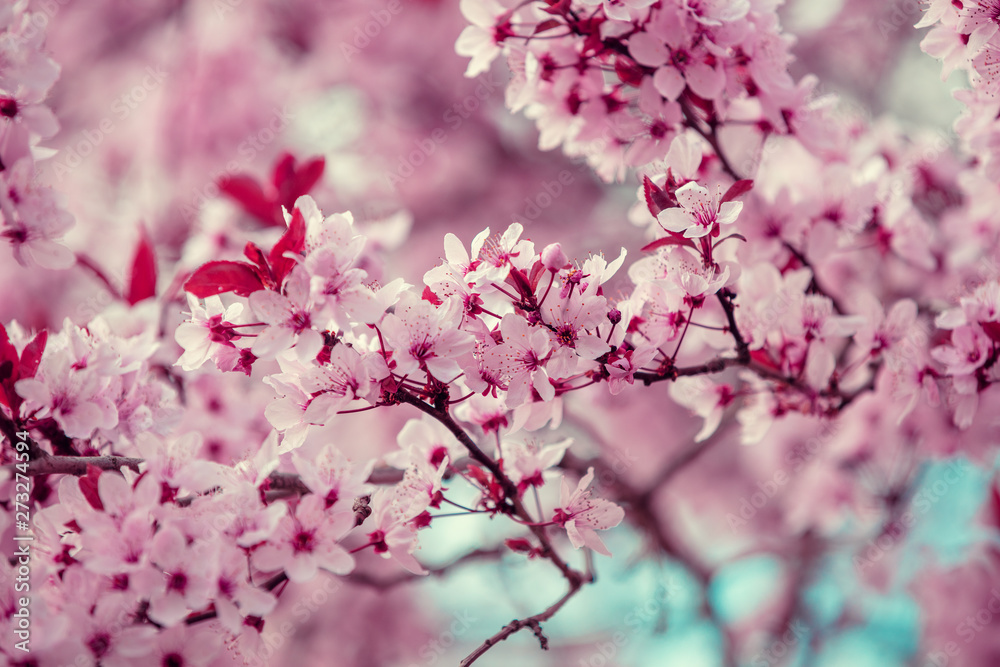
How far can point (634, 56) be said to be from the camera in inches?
44.8

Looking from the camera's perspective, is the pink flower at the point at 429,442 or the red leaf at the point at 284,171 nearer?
the pink flower at the point at 429,442

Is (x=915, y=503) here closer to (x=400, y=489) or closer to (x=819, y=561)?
(x=819, y=561)

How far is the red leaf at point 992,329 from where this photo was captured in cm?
114

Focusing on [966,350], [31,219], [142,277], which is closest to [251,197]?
[142,277]

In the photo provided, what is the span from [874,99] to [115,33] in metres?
3.64

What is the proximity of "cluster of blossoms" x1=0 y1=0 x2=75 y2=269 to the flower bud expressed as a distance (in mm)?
751

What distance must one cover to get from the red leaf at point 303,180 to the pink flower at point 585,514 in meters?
1.00

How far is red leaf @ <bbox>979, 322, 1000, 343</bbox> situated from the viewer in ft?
3.74

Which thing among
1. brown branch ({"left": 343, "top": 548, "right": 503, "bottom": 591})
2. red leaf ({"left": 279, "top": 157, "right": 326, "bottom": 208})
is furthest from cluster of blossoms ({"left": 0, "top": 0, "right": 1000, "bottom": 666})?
red leaf ({"left": 279, "top": 157, "right": 326, "bottom": 208})

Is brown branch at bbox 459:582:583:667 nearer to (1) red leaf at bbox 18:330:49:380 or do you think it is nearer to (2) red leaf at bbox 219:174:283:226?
(1) red leaf at bbox 18:330:49:380

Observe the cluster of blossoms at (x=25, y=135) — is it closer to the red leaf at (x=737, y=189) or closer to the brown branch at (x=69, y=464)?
the brown branch at (x=69, y=464)

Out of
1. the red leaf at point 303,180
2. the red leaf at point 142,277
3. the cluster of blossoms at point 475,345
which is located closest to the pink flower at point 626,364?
the cluster of blossoms at point 475,345

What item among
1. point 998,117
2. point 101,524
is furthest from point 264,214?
point 998,117

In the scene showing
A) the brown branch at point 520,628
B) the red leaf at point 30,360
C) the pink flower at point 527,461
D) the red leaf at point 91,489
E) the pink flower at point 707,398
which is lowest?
the brown branch at point 520,628
